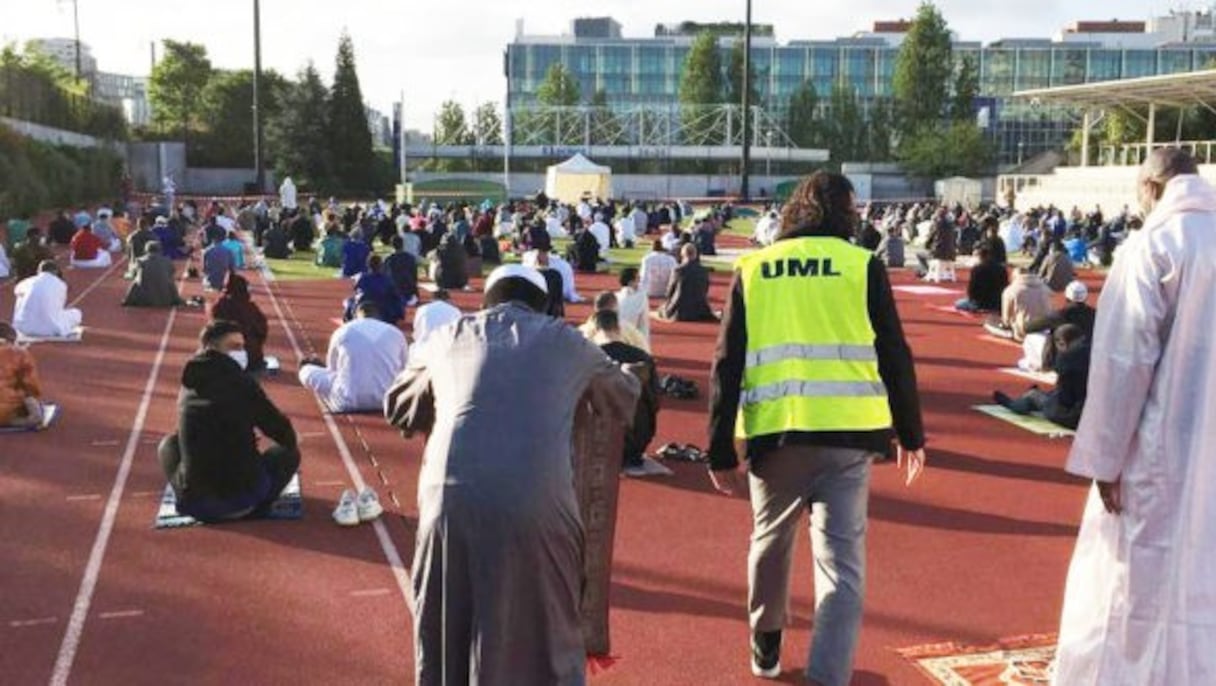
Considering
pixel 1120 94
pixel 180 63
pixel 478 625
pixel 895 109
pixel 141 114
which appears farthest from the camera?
pixel 141 114

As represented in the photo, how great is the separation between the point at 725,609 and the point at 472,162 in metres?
75.4

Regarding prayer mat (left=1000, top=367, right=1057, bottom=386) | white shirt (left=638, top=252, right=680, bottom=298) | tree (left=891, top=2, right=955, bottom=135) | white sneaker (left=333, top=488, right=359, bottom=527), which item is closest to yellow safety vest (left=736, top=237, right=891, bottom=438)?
white sneaker (left=333, top=488, right=359, bottom=527)

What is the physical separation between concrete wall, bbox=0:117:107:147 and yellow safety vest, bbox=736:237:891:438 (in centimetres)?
3800

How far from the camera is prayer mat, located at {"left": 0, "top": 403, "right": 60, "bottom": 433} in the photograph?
30.1 feet

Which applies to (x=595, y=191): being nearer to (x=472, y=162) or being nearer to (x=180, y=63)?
(x=472, y=162)

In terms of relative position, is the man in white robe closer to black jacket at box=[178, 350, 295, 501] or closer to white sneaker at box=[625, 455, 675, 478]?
black jacket at box=[178, 350, 295, 501]

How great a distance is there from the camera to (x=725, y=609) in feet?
17.8

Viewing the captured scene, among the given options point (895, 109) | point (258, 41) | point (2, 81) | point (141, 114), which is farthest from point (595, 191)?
point (141, 114)

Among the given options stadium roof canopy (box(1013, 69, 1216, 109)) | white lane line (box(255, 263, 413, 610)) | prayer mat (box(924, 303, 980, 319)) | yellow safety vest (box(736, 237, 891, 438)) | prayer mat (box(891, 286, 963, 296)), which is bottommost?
white lane line (box(255, 263, 413, 610))

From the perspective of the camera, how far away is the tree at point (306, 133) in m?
60.7

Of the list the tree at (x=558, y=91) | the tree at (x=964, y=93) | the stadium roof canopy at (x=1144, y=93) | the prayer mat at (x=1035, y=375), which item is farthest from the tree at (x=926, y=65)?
the prayer mat at (x=1035, y=375)

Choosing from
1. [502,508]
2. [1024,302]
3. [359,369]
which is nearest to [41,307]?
[359,369]

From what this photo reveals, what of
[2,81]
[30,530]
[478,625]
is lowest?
[30,530]

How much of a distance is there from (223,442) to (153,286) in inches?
443
